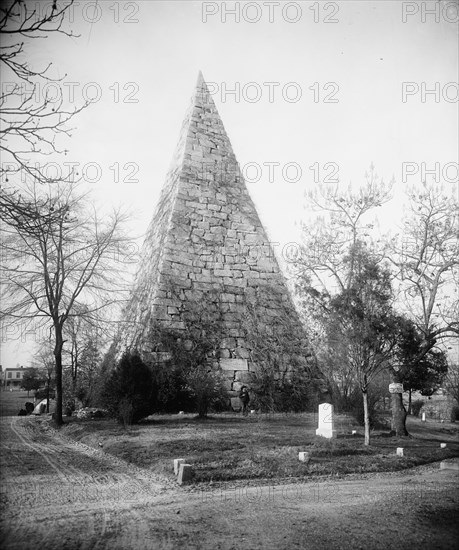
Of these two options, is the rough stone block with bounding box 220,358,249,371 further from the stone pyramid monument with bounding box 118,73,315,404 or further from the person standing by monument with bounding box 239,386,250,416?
the person standing by monument with bounding box 239,386,250,416

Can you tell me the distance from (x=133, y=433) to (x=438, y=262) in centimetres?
1034

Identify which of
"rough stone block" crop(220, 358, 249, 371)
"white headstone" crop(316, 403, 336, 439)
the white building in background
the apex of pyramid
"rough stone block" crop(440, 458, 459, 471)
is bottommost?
the white building in background

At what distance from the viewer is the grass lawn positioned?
687cm

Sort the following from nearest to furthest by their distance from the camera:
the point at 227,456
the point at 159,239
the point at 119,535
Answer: the point at 119,535, the point at 227,456, the point at 159,239

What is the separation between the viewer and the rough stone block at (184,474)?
5.89 m

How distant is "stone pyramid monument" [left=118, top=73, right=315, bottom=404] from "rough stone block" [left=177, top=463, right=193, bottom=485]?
729 cm

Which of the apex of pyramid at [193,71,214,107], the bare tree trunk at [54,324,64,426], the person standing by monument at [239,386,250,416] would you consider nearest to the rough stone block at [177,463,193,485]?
the person standing by monument at [239,386,250,416]

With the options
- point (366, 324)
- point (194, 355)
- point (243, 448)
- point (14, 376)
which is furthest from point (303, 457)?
point (14, 376)

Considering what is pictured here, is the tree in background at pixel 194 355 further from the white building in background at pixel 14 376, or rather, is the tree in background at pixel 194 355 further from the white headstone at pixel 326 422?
the white building in background at pixel 14 376

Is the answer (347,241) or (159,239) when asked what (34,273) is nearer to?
(159,239)

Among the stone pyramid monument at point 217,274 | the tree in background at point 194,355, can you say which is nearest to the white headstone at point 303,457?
the tree in background at point 194,355

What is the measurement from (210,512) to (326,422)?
21.1ft

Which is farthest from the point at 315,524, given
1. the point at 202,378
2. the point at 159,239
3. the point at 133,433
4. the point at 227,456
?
the point at 159,239

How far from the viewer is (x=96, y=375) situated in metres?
15.9
